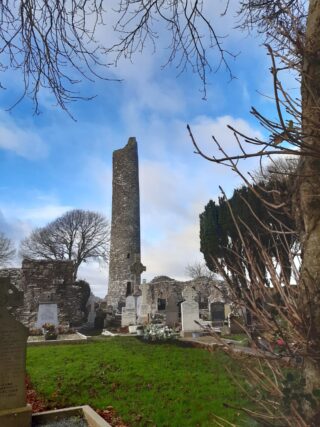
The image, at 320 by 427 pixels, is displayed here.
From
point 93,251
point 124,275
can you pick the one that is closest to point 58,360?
point 124,275

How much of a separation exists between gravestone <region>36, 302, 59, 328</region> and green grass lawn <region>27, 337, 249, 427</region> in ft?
19.0

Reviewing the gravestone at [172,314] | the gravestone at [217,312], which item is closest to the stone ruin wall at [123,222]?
the gravestone at [217,312]

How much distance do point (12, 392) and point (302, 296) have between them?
5227mm

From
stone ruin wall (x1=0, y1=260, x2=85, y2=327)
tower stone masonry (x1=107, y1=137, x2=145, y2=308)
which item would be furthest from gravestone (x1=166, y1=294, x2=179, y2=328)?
tower stone masonry (x1=107, y1=137, x2=145, y2=308)

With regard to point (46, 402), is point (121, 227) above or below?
above

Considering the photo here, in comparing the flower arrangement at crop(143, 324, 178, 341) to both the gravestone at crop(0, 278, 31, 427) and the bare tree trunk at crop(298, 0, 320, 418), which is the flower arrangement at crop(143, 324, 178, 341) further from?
the bare tree trunk at crop(298, 0, 320, 418)

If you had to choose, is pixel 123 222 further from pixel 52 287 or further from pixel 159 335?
pixel 159 335

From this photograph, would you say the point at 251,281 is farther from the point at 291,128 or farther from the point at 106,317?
the point at 106,317

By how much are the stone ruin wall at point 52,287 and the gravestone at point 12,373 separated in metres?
14.5

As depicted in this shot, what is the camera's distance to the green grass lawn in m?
5.26

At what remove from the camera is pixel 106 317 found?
798 inches

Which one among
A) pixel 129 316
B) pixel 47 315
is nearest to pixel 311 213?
pixel 47 315

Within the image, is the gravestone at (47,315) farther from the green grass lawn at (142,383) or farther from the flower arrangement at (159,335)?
the green grass lawn at (142,383)

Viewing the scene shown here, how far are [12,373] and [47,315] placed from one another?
1117cm
